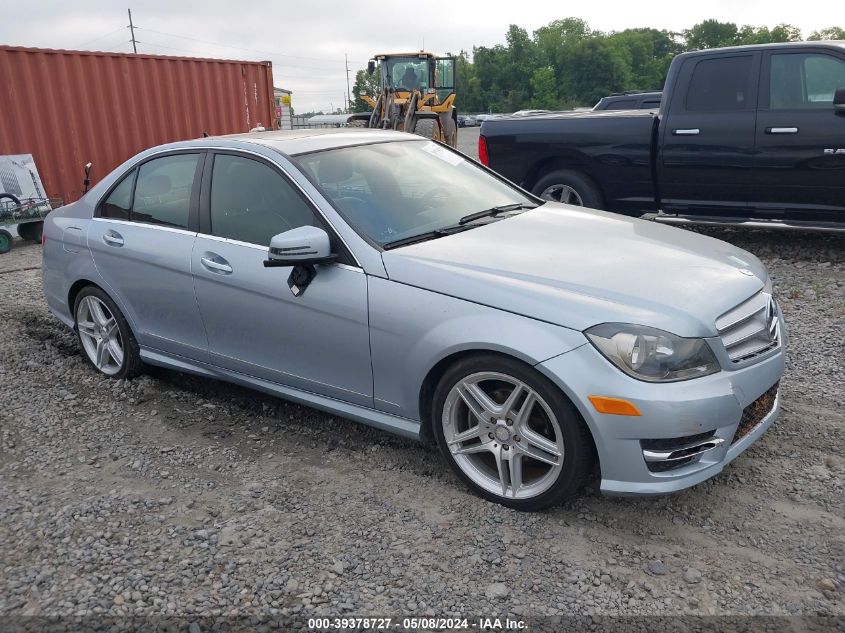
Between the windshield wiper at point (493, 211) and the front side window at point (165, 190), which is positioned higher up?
the front side window at point (165, 190)

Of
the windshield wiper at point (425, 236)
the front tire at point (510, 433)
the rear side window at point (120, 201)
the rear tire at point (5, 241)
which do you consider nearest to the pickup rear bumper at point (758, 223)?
the windshield wiper at point (425, 236)

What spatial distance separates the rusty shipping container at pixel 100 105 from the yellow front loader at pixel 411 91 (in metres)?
3.39

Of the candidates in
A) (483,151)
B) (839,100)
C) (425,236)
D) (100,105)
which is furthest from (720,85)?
(100,105)

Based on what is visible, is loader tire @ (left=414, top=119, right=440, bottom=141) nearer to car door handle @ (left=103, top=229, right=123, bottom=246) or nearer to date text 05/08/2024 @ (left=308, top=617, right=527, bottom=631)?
car door handle @ (left=103, top=229, right=123, bottom=246)

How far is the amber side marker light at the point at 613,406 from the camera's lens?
2844mm

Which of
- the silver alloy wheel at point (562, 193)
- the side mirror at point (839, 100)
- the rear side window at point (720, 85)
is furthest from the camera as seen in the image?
the silver alloy wheel at point (562, 193)

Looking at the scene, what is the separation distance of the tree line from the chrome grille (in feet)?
320

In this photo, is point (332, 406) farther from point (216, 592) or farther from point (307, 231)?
point (216, 592)

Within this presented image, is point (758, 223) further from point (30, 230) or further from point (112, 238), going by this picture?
point (30, 230)

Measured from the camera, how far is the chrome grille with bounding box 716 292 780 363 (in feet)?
10.2

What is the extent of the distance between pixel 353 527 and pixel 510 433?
2.57 ft

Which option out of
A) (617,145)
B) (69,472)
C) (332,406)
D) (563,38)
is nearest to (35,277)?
(69,472)

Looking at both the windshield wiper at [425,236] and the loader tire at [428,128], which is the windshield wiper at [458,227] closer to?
the windshield wiper at [425,236]

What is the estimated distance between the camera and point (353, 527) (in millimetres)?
3223
